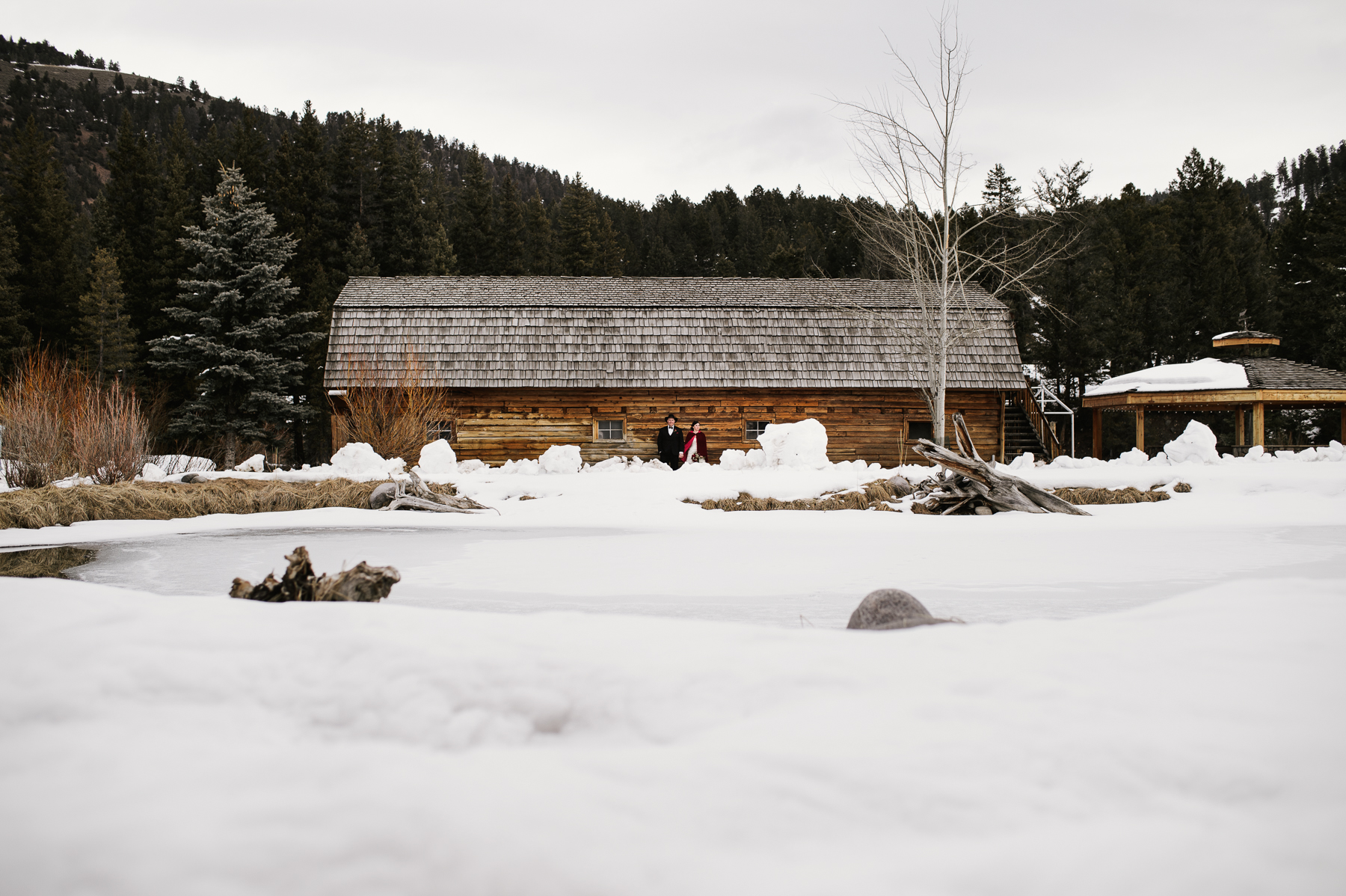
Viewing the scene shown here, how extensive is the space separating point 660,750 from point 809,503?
33.6 ft

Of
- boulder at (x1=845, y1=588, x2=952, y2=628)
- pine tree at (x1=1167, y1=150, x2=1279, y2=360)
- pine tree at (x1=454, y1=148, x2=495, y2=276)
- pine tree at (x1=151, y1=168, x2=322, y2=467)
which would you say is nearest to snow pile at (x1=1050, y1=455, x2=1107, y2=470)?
boulder at (x1=845, y1=588, x2=952, y2=628)

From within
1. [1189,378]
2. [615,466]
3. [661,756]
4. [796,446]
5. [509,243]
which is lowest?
[661,756]

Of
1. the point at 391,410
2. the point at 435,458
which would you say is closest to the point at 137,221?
the point at 391,410

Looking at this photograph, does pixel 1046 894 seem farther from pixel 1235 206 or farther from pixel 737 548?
pixel 1235 206

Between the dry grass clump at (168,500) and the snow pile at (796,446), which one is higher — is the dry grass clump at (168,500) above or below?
below

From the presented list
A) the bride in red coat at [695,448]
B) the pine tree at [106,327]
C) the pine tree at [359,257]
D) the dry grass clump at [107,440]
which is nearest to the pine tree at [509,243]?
the pine tree at [359,257]

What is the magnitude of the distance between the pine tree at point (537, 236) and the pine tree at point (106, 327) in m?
21.7

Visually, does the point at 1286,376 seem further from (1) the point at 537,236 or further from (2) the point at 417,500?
(1) the point at 537,236

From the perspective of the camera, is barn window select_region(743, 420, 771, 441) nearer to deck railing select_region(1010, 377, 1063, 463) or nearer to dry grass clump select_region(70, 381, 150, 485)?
deck railing select_region(1010, 377, 1063, 463)

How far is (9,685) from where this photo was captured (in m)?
2.54

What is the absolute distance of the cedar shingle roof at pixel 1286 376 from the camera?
19312mm

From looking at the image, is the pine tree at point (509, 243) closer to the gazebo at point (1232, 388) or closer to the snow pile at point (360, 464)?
the snow pile at point (360, 464)

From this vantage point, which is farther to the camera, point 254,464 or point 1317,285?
point 1317,285

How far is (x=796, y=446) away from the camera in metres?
14.9
